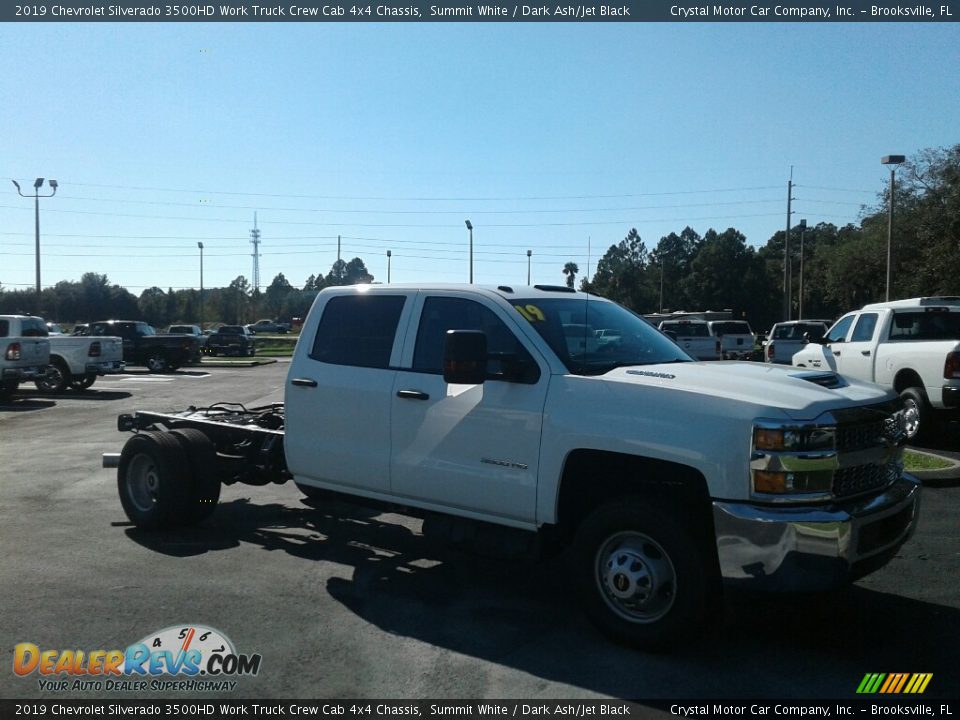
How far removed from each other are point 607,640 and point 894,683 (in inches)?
58.9

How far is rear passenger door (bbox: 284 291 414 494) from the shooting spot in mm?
6203

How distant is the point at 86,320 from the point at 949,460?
7654 centimetres

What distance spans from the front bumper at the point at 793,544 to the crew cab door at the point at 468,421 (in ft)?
4.13

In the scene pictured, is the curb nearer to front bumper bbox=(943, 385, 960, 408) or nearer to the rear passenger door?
front bumper bbox=(943, 385, 960, 408)

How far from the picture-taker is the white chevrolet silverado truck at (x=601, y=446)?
14.7 ft

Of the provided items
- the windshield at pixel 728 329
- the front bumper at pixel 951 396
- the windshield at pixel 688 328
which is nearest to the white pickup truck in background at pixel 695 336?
the windshield at pixel 688 328

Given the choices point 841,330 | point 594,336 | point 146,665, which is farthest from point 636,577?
point 841,330

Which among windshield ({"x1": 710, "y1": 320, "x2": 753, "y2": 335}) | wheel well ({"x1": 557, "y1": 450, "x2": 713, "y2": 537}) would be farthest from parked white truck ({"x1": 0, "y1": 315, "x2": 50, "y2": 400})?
windshield ({"x1": 710, "y1": 320, "x2": 753, "y2": 335})

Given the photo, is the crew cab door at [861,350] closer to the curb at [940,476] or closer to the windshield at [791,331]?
the curb at [940,476]

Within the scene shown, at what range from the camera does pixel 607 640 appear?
5.04m

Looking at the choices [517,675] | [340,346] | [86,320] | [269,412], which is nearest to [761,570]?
[517,675]

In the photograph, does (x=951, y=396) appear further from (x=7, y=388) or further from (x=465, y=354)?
(x=7, y=388)

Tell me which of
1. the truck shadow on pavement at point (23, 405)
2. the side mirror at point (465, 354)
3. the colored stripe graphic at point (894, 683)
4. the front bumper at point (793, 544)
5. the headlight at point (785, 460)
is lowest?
the truck shadow on pavement at point (23, 405)

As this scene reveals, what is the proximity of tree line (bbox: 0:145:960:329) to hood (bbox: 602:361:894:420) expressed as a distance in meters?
3.20
